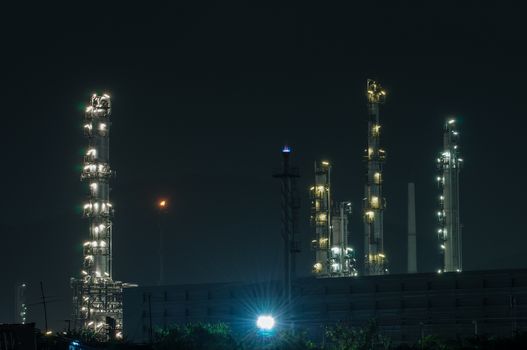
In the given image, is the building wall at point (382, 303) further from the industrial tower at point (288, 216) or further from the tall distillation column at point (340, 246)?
the tall distillation column at point (340, 246)

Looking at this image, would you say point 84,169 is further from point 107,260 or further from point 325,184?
point 325,184

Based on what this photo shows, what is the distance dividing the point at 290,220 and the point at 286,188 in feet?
10.9

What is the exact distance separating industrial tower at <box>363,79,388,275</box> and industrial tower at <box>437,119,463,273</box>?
643 centimetres

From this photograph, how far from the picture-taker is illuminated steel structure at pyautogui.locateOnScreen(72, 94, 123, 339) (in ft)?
339

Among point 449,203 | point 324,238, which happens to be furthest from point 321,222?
point 449,203

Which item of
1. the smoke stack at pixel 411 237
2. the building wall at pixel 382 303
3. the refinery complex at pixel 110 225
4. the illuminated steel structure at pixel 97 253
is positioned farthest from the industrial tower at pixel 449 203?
the illuminated steel structure at pixel 97 253

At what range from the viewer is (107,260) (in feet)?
343

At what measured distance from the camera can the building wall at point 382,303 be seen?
238 ft

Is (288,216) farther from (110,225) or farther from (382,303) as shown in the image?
(110,225)

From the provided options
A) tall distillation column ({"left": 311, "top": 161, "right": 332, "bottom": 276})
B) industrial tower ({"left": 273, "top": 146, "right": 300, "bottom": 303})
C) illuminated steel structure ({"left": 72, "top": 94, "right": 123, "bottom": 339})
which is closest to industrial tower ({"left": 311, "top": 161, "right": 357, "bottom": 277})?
tall distillation column ({"left": 311, "top": 161, "right": 332, "bottom": 276})

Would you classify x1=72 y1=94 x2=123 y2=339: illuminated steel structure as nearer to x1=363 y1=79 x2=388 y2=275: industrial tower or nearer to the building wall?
the building wall

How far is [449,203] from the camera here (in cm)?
10569

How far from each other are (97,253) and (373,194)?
1149 inches

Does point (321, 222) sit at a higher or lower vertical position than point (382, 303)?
higher
